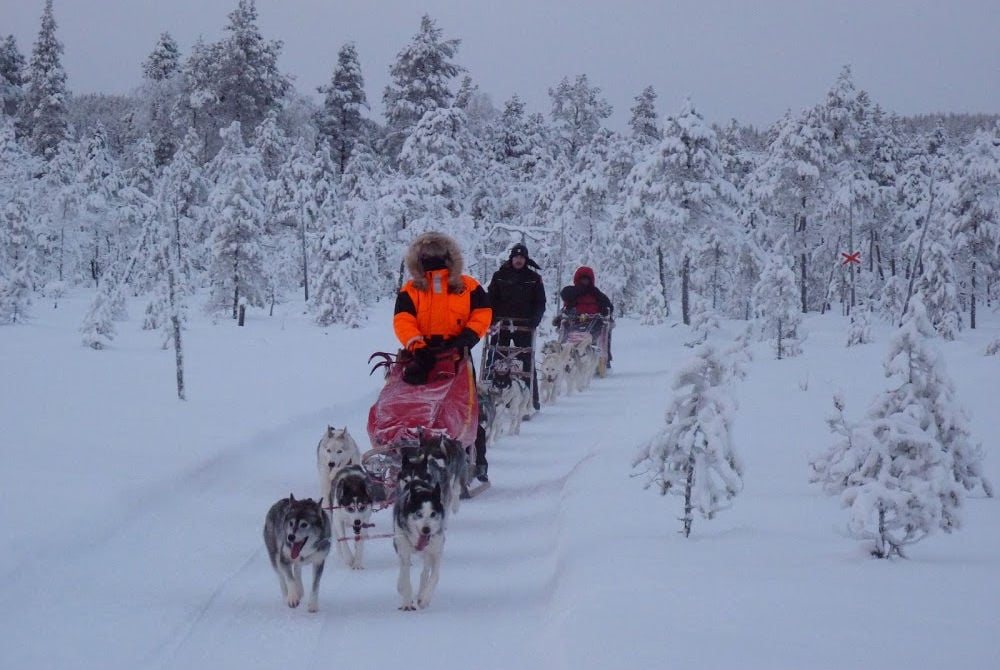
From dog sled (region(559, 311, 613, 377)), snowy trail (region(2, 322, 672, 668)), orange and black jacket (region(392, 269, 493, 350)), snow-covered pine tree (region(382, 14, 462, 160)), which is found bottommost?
snowy trail (region(2, 322, 672, 668))

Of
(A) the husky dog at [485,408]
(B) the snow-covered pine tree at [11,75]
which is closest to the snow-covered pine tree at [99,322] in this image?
(A) the husky dog at [485,408]

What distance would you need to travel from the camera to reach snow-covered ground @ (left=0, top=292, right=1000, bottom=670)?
4.38 meters

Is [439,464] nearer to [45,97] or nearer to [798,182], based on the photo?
[798,182]

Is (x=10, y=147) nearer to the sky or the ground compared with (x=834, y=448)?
nearer to the sky

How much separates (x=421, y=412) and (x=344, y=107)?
39133 mm

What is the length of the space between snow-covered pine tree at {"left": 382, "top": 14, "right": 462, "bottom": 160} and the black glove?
29.9 meters

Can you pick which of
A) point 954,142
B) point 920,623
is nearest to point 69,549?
point 920,623

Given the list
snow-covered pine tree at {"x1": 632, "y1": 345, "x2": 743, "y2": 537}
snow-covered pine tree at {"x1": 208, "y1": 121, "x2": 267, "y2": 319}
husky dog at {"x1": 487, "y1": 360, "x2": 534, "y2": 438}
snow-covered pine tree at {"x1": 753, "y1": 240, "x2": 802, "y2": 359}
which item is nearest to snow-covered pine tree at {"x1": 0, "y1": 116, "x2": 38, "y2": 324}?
snow-covered pine tree at {"x1": 208, "y1": 121, "x2": 267, "y2": 319}

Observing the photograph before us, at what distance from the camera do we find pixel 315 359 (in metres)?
19.3

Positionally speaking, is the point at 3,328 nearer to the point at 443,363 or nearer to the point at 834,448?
the point at 443,363

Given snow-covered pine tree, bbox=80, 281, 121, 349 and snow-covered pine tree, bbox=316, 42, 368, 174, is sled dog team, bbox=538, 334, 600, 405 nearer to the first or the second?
snow-covered pine tree, bbox=80, 281, 121, 349

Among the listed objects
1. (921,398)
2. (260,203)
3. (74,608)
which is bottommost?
(74,608)

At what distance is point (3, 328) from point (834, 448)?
72.7 feet

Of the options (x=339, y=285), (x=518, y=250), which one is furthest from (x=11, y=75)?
(x=518, y=250)
